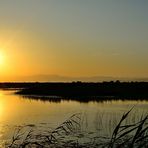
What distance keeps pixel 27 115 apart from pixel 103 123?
9448 millimetres

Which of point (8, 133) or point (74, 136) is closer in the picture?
point (74, 136)

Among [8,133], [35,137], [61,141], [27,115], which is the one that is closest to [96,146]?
[61,141]

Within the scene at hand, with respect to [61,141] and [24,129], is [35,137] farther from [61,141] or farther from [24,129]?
[24,129]

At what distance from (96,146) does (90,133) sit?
14.1 feet

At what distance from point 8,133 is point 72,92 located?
4518cm

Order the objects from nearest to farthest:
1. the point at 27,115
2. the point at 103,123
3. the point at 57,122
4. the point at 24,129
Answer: the point at 24,129
the point at 103,123
the point at 57,122
the point at 27,115

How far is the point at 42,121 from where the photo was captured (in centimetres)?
2727

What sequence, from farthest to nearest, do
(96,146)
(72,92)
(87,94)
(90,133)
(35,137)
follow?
(72,92), (87,94), (90,133), (35,137), (96,146)

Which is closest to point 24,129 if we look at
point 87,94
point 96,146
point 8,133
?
point 8,133

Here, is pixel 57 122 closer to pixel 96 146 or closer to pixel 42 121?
pixel 42 121

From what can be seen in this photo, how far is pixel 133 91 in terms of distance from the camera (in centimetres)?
6569

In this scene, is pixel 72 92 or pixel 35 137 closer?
pixel 35 137

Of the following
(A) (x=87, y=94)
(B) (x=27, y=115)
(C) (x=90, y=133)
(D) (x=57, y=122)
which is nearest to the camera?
(C) (x=90, y=133)

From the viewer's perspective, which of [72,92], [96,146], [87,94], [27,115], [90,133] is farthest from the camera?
[72,92]
